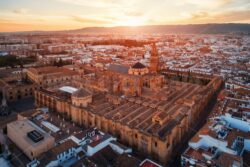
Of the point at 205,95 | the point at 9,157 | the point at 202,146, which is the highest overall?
the point at 205,95

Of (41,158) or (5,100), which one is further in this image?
(5,100)

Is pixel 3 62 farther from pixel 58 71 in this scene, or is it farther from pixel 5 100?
pixel 5 100

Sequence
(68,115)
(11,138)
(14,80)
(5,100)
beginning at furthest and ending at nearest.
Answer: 1. (14,80)
2. (5,100)
3. (68,115)
4. (11,138)

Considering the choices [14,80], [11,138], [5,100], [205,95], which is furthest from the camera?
[14,80]

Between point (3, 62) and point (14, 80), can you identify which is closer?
point (14, 80)

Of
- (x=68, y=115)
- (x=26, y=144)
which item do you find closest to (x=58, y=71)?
(x=68, y=115)

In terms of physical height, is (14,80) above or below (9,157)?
above

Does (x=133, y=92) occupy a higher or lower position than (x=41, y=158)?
higher

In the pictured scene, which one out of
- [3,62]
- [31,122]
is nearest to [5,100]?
[31,122]

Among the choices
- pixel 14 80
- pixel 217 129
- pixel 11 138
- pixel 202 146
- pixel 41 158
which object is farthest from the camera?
pixel 14 80

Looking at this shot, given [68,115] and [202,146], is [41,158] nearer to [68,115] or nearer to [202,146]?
[68,115]
